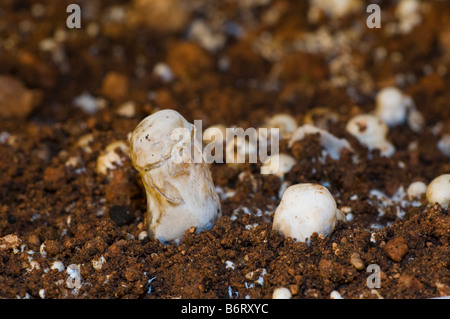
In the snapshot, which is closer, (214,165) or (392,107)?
(214,165)

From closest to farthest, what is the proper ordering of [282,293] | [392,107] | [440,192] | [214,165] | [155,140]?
[282,293] < [155,140] < [440,192] < [214,165] < [392,107]

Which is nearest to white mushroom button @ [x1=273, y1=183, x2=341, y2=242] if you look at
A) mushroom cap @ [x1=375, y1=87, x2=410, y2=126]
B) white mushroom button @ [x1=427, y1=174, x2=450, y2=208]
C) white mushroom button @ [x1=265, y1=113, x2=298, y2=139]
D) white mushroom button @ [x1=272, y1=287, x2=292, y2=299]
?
white mushroom button @ [x1=272, y1=287, x2=292, y2=299]

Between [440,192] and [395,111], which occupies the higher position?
[395,111]

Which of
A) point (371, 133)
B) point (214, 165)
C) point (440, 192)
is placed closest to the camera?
point (440, 192)

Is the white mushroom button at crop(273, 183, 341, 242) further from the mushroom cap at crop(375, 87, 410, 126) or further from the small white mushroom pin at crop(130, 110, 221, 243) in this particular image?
the mushroom cap at crop(375, 87, 410, 126)

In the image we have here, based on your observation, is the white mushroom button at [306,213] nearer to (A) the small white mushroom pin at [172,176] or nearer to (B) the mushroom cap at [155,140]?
(A) the small white mushroom pin at [172,176]

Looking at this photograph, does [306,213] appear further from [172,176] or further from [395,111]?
[395,111]

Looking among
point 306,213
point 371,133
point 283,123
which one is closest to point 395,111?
point 371,133
